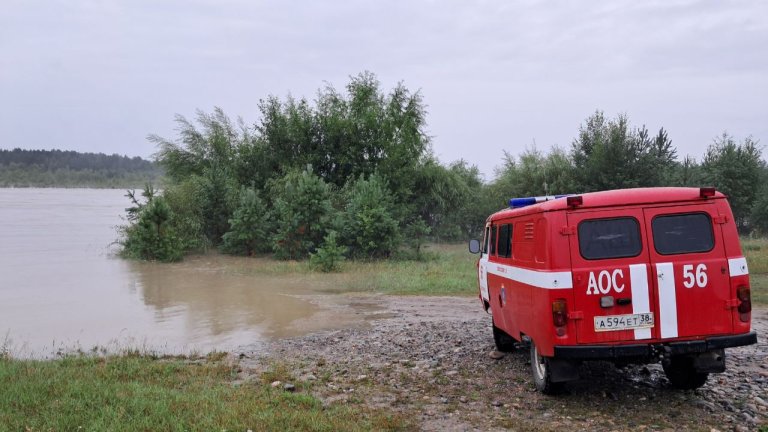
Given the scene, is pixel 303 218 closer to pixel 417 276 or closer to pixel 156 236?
pixel 156 236

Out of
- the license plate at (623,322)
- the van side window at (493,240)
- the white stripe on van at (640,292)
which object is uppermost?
the van side window at (493,240)

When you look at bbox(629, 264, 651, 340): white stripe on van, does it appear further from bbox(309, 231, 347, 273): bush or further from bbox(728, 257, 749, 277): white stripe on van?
bbox(309, 231, 347, 273): bush

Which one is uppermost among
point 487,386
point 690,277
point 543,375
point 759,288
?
point 690,277

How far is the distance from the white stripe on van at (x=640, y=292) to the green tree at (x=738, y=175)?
3708 centimetres

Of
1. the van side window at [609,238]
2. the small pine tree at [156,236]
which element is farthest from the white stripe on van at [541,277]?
the small pine tree at [156,236]

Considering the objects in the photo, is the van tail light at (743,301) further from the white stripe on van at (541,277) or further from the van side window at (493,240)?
the van side window at (493,240)

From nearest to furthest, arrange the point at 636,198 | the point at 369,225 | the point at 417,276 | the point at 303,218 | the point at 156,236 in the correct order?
the point at 636,198 < the point at 417,276 < the point at 369,225 < the point at 303,218 < the point at 156,236

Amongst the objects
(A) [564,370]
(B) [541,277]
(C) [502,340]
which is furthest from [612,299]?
(C) [502,340]

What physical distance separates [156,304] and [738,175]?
3667cm

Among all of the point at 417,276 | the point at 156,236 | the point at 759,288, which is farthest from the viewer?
the point at 156,236

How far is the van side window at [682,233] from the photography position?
6387 millimetres

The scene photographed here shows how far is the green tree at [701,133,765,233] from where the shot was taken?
130 ft

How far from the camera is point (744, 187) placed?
3988 cm

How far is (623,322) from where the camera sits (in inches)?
248
